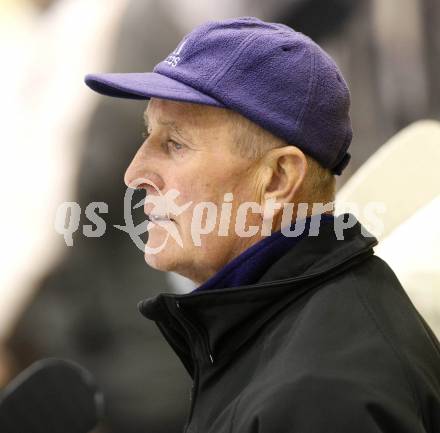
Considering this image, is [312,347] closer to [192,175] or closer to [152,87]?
[192,175]

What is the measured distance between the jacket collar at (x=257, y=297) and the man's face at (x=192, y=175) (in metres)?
0.09

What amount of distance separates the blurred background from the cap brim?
66 centimetres

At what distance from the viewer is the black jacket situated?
768 mm

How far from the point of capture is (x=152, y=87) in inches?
38.7

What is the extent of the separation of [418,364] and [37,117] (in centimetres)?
112

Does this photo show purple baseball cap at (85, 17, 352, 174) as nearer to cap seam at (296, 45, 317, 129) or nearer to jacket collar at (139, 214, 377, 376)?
cap seam at (296, 45, 317, 129)

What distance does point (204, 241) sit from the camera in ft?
3.35

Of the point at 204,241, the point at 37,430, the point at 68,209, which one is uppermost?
the point at 204,241

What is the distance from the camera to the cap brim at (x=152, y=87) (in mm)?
959

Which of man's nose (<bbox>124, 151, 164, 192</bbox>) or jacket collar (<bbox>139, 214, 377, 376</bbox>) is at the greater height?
man's nose (<bbox>124, 151, 164, 192</bbox>)

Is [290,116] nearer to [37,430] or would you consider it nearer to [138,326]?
[138,326]

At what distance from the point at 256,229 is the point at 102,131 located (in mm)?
825

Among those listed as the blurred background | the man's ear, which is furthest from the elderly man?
the blurred background

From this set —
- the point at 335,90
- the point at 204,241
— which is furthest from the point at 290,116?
the point at 204,241
